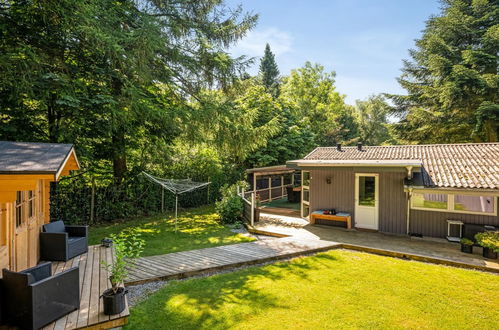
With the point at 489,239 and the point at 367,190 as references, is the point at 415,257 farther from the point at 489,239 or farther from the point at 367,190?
the point at 367,190

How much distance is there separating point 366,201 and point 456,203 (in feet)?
8.25

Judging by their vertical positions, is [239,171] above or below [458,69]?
below

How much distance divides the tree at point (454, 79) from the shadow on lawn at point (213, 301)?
15030mm

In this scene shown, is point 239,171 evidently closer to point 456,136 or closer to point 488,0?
point 456,136

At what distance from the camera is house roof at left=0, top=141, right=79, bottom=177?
10.5 ft

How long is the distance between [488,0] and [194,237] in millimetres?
21724

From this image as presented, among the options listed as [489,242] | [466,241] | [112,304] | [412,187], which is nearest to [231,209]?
[412,187]

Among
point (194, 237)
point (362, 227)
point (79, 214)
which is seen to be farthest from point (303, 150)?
point (79, 214)

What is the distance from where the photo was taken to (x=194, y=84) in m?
12.0

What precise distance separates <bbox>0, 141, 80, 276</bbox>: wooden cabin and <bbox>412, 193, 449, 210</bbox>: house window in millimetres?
9348

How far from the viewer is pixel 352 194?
31.8 feet

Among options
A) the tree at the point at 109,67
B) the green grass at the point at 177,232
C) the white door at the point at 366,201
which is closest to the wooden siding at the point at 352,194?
the white door at the point at 366,201

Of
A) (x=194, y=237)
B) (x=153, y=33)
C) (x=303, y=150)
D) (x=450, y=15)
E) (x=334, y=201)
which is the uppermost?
(x=450, y=15)

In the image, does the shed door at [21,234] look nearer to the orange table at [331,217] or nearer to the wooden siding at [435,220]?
the orange table at [331,217]
